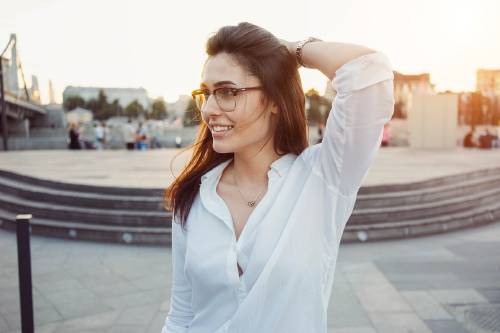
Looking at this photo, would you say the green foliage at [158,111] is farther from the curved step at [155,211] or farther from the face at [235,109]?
the face at [235,109]

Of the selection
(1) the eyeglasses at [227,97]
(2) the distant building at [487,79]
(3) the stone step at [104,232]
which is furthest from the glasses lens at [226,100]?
(2) the distant building at [487,79]

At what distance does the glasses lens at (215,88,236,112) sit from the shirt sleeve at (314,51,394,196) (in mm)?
316

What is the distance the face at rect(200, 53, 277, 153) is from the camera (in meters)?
1.44

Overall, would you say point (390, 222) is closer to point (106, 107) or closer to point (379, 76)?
point (379, 76)

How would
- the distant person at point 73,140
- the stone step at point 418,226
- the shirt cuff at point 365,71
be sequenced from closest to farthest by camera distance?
the shirt cuff at point 365,71, the stone step at point 418,226, the distant person at point 73,140

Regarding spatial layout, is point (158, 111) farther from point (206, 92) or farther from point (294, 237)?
point (294, 237)

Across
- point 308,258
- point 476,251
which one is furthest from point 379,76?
point 476,251

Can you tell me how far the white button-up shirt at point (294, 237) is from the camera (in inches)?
50.6

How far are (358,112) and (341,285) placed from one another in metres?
4.10

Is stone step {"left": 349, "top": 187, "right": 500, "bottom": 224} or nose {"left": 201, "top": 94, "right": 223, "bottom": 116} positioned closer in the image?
nose {"left": 201, "top": 94, "right": 223, "bottom": 116}

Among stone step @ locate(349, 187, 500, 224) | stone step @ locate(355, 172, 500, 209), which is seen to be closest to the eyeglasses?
stone step @ locate(349, 187, 500, 224)

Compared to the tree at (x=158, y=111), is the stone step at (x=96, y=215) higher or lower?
lower

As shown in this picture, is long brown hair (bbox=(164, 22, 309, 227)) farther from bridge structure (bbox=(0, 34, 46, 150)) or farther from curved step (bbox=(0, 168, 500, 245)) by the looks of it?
bridge structure (bbox=(0, 34, 46, 150))

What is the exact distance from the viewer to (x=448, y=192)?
859 centimetres
